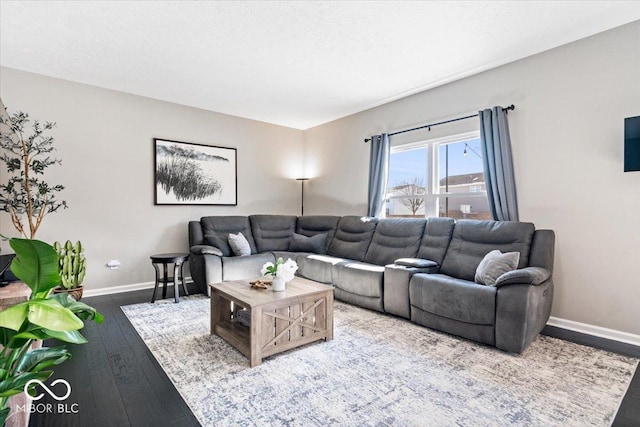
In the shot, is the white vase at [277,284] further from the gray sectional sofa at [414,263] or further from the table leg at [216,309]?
the gray sectional sofa at [414,263]

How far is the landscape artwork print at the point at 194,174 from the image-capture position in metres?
4.70

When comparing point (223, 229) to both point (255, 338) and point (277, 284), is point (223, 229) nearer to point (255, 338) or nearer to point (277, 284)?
point (277, 284)

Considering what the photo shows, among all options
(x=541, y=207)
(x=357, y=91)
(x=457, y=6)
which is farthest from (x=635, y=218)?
(x=357, y=91)

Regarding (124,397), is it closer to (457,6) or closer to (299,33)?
(299,33)

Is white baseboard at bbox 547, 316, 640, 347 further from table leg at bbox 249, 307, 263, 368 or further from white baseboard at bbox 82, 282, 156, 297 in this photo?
white baseboard at bbox 82, 282, 156, 297

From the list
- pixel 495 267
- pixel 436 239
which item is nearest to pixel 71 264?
pixel 436 239

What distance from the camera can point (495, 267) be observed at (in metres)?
2.82

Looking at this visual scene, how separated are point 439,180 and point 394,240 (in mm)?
1014

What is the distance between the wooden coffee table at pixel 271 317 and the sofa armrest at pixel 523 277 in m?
1.40

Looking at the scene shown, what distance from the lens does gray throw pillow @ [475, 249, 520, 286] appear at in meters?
2.80

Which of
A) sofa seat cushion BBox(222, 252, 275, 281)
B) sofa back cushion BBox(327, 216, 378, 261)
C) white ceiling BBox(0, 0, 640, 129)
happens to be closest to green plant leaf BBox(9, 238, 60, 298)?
white ceiling BBox(0, 0, 640, 129)

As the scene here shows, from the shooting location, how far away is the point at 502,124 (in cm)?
347

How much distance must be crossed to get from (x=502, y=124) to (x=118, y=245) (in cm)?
495

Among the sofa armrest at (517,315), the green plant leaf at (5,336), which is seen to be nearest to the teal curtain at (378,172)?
the sofa armrest at (517,315)
